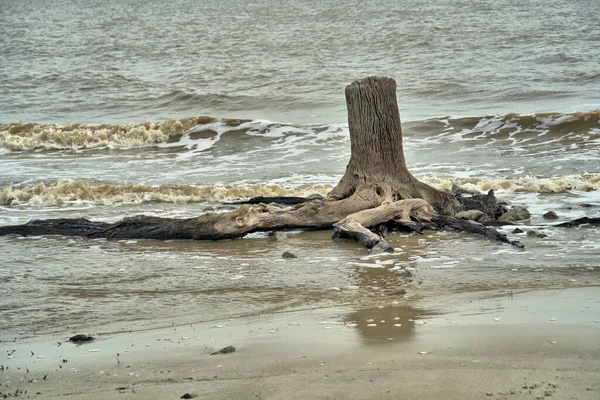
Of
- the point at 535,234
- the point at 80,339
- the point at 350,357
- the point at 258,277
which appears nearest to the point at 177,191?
the point at 258,277

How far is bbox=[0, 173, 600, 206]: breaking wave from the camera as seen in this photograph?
10.7m

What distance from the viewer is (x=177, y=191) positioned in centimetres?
1152

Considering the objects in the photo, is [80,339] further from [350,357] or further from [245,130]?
[245,130]

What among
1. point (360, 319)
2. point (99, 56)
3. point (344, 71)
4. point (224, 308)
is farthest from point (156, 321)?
point (99, 56)

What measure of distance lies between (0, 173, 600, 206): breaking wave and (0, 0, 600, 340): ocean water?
0.04 m

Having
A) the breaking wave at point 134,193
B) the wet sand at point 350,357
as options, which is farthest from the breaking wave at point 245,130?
the wet sand at point 350,357

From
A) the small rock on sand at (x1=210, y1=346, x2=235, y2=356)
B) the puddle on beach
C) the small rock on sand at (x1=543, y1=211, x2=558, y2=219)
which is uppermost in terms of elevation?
the small rock on sand at (x1=210, y1=346, x2=235, y2=356)

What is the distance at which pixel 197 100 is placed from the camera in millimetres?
22438

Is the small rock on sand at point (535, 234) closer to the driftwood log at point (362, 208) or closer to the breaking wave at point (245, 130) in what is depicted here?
the driftwood log at point (362, 208)

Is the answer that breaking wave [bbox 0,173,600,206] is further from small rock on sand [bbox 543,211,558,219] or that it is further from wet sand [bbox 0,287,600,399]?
wet sand [bbox 0,287,600,399]

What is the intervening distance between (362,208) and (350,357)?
384 centimetres

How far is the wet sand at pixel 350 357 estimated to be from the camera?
3.78m

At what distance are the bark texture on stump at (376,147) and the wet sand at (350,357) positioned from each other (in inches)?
115

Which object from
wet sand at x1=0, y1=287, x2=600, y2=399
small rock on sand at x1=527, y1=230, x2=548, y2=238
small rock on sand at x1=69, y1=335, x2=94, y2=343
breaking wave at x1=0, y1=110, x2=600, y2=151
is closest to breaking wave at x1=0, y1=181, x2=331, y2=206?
small rock on sand at x1=527, y1=230, x2=548, y2=238
